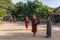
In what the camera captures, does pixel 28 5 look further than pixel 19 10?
No

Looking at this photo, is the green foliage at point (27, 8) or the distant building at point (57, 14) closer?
the distant building at point (57, 14)

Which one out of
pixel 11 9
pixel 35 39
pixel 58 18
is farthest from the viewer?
pixel 11 9

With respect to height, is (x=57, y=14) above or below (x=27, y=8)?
below

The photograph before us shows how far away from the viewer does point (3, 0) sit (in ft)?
178

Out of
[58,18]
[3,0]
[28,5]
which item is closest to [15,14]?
[28,5]

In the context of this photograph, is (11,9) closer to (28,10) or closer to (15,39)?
(28,10)

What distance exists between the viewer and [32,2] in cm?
6631

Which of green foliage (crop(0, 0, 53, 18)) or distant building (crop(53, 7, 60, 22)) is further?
green foliage (crop(0, 0, 53, 18))

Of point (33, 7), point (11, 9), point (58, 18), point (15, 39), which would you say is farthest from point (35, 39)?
point (11, 9)

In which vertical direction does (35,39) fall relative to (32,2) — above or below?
below

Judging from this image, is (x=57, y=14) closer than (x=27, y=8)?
Yes

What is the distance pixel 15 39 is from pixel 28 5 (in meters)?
54.5

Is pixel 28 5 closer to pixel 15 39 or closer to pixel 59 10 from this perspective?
pixel 59 10

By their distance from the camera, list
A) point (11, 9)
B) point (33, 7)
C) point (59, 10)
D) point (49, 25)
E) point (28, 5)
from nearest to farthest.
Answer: point (49, 25), point (59, 10), point (33, 7), point (28, 5), point (11, 9)
